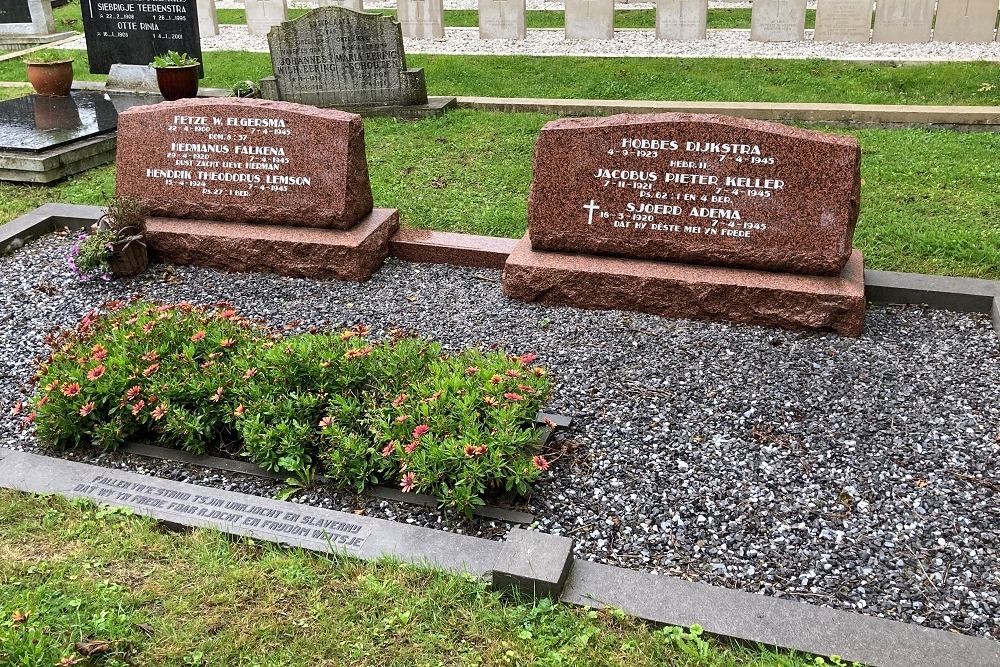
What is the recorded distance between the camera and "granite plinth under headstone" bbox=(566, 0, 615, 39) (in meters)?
14.3

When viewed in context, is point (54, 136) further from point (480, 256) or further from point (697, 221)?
point (697, 221)

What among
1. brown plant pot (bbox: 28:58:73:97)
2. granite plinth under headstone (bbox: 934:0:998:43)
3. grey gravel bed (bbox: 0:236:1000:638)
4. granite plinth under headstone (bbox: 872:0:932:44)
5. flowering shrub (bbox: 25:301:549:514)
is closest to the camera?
grey gravel bed (bbox: 0:236:1000:638)

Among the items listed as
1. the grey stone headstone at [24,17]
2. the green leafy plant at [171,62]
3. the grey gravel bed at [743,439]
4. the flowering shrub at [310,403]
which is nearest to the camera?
the grey gravel bed at [743,439]

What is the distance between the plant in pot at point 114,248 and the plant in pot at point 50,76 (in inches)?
212

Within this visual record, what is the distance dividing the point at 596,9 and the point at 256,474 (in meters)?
12.2

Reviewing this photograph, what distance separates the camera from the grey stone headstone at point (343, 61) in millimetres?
10273

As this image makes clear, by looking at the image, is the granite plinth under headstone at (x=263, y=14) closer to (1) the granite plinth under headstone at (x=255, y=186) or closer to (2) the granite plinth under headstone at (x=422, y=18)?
(2) the granite plinth under headstone at (x=422, y=18)

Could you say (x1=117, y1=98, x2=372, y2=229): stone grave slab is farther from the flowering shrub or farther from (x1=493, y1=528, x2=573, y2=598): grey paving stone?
(x1=493, y1=528, x2=573, y2=598): grey paving stone

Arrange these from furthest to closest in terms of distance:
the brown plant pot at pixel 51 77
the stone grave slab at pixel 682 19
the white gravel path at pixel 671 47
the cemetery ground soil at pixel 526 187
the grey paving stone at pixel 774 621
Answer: the stone grave slab at pixel 682 19 < the white gravel path at pixel 671 47 < the brown plant pot at pixel 51 77 < the cemetery ground soil at pixel 526 187 < the grey paving stone at pixel 774 621

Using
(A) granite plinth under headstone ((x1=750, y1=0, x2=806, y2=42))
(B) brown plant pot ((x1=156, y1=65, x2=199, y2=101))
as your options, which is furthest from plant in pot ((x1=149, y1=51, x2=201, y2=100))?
(A) granite plinth under headstone ((x1=750, y1=0, x2=806, y2=42))

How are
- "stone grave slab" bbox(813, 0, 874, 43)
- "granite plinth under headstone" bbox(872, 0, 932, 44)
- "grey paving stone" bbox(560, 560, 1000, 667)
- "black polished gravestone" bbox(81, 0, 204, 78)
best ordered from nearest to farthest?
1. "grey paving stone" bbox(560, 560, 1000, 667)
2. "black polished gravestone" bbox(81, 0, 204, 78)
3. "granite plinth under headstone" bbox(872, 0, 932, 44)
4. "stone grave slab" bbox(813, 0, 874, 43)

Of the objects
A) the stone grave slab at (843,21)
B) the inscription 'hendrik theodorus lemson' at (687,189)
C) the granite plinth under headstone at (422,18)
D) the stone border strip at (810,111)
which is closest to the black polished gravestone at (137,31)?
the granite plinth under headstone at (422,18)

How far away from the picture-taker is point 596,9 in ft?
47.0

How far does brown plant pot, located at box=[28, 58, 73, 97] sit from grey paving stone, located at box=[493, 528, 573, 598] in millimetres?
9925
